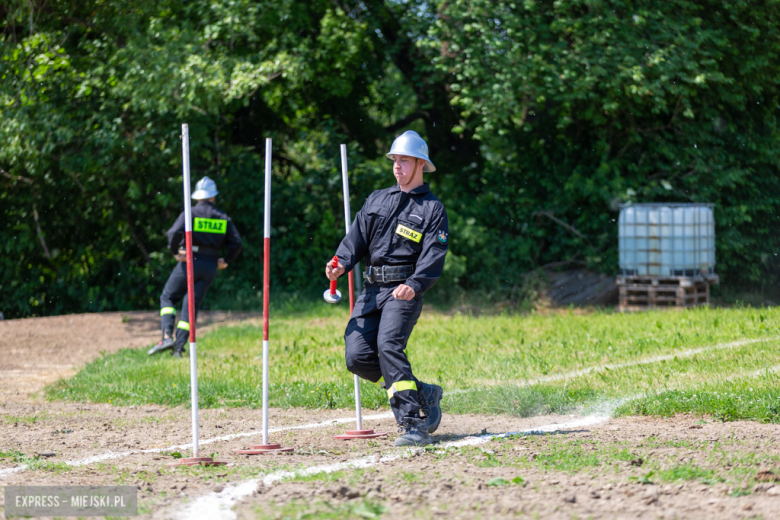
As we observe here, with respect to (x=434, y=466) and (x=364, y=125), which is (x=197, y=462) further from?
(x=364, y=125)

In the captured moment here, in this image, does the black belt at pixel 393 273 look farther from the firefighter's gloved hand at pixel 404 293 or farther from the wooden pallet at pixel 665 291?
the wooden pallet at pixel 665 291

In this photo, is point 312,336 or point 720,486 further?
point 312,336

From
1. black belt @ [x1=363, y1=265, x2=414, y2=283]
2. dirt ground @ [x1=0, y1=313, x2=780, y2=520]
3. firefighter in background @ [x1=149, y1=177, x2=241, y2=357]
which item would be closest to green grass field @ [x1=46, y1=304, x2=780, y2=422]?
dirt ground @ [x1=0, y1=313, x2=780, y2=520]

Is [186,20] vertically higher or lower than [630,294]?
higher

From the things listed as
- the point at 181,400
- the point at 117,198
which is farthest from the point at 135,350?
the point at 117,198

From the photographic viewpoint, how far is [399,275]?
5.53 m

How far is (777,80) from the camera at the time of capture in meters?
14.2

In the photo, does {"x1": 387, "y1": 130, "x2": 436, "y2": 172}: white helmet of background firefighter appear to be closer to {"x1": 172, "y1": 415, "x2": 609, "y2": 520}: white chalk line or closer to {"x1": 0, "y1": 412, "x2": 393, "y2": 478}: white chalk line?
{"x1": 172, "y1": 415, "x2": 609, "y2": 520}: white chalk line

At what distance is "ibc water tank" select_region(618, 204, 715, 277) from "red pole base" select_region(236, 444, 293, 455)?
9.83 metres

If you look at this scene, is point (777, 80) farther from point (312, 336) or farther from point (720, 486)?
point (720, 486)

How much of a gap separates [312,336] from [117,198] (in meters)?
6.73

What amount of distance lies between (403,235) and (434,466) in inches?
65.9

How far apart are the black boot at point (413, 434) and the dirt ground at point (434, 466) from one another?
0.12 meters

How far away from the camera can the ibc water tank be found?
44.1 ft
